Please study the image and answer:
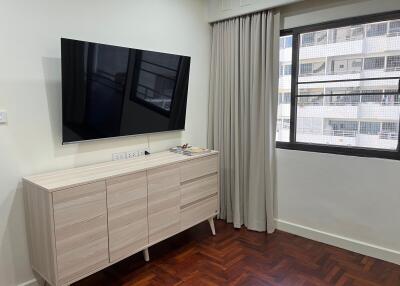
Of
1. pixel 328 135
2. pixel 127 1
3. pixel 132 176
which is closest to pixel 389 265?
pixel 328 135

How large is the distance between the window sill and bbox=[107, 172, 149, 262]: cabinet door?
164 cm

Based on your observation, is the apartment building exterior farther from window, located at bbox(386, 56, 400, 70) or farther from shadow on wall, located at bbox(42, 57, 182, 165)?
shadow on wall, located at bbox(42, 57, 182, 165)

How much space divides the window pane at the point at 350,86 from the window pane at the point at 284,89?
11 cm

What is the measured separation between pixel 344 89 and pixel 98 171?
2370 mm

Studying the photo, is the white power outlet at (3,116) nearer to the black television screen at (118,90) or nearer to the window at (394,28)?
the black television screen at (118,90)

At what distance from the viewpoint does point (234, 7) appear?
3.27 m

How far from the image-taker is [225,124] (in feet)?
11.5

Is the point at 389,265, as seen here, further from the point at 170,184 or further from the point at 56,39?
the point at 56,39

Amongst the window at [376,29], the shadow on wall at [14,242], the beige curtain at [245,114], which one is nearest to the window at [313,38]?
the beige curtain at [245,114]

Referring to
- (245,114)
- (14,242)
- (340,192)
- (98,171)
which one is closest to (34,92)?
(98,171)

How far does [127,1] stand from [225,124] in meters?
1.61

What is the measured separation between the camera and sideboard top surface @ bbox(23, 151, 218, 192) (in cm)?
204

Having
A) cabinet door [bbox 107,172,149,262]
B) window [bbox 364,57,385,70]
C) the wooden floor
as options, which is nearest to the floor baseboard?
the wooden floor

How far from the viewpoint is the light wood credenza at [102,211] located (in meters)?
1.99
